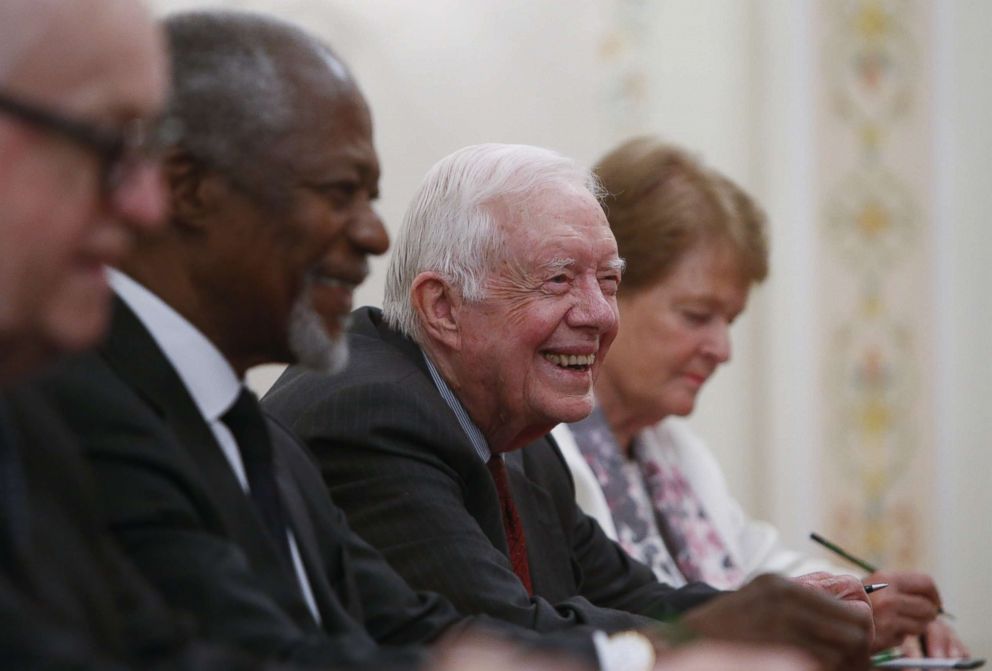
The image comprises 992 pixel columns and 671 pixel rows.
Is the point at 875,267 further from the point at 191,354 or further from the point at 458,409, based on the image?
the point at 191,354

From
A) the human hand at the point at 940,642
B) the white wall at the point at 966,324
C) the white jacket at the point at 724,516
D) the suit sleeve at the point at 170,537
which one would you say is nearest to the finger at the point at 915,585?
the human hand at the point at 940,642

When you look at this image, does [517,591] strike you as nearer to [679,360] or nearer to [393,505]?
[393,505]

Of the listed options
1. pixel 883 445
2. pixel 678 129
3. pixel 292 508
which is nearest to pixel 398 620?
pixel 292 508

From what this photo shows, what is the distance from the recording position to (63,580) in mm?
1387

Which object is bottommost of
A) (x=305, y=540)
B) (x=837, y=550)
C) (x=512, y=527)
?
(x=837, y=550)

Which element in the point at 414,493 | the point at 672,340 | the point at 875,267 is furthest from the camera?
the point at 875,267

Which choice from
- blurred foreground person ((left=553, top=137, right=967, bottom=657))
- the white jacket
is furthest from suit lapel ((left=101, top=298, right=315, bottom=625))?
the white jacket

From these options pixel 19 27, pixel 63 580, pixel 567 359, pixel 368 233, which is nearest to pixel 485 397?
pixel 567 359

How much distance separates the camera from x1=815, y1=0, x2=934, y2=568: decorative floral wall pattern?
18.3ft

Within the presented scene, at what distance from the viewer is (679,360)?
3928mm

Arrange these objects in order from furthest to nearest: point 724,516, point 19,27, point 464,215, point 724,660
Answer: point 724,516, point 464,215, point 724,660, point 19,27

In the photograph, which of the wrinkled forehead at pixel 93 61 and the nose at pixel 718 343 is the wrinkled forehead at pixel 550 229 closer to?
the nose at pixel 718 343

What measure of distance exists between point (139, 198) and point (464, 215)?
143cm

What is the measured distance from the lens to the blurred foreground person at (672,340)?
379 cm
